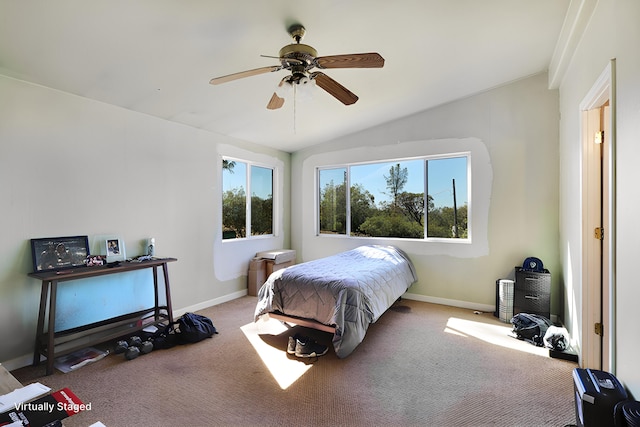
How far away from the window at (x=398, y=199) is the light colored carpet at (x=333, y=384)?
64.1 inches

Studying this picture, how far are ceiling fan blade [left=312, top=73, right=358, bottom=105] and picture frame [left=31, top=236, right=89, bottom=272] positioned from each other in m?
2.63

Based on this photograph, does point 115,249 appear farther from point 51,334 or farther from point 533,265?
point 533,265

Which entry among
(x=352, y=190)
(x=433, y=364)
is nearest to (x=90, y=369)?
(x=433, y=364)

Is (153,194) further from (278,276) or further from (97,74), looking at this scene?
(278,276)

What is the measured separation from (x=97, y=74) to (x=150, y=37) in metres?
0.79

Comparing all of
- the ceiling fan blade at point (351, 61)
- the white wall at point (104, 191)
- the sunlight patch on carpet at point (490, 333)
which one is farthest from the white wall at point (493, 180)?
the white wall at point (104, 191)

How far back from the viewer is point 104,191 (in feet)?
10.2

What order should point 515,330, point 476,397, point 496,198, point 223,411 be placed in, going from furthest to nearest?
point 496,198, point 515,330, point 476,397, point 223,411

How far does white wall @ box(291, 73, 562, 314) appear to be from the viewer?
3656 millimetres

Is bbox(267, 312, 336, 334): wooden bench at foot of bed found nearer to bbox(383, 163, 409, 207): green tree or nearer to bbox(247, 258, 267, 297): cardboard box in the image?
bbox(247, 258, 267, 297): cardboard box

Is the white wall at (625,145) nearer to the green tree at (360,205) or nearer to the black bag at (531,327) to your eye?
the black bag at (531,327)

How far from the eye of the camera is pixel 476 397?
214cm

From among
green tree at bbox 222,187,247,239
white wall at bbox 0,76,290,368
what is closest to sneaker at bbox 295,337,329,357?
white wall at bbox 0,76,290,368

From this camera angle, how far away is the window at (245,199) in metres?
4.53
